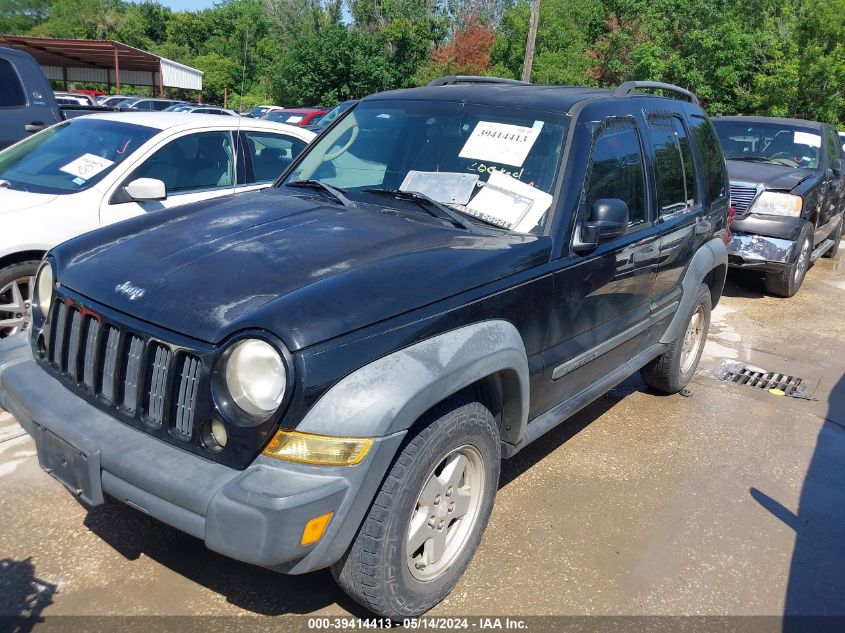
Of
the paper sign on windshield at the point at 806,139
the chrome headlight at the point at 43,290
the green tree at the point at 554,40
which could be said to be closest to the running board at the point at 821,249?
the paper sign on windshield at the point at 806,139

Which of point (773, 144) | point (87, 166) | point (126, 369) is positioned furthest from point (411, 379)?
point (773, 144)

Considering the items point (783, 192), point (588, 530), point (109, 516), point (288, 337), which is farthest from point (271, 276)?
point (783, 192)

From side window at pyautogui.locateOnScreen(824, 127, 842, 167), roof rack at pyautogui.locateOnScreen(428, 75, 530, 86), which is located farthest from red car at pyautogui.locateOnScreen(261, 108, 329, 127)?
roof rack at pyautogui.locateOnScreen(428, 75, 530, 86)

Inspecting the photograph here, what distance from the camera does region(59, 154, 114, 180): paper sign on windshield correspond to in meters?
5.22

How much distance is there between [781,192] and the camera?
8.16 meters

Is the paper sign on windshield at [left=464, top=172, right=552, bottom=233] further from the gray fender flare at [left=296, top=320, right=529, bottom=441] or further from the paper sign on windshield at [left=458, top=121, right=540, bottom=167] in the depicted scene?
the gray fender flare at [left=296, top=320, right=529, bottom=441]

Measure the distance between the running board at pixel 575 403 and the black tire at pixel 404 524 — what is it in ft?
1.32

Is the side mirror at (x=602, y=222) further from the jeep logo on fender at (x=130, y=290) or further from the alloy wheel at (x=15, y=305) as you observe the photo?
the alloy wheel at (x=15, y=305)

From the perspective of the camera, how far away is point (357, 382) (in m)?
2.39

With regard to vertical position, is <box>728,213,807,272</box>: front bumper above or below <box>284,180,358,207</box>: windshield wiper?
below

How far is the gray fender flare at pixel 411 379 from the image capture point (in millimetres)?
2334

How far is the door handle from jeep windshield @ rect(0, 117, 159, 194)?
3.58 m

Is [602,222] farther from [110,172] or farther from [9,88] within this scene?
[9,88]

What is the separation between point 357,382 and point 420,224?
117cm
